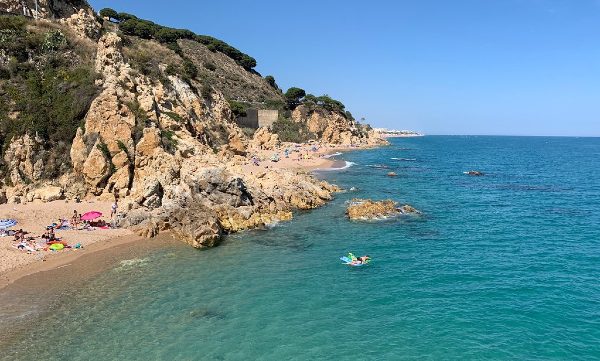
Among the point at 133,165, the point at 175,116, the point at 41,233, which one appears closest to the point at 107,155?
the point at 133,165

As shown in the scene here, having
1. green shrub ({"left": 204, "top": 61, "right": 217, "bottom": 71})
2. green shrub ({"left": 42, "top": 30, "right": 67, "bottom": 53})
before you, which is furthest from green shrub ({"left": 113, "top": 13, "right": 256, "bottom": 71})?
green shrub ({"left": 42, "top": 30, "right": 67, "bottom": 53})

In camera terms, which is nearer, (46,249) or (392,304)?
(392,304)

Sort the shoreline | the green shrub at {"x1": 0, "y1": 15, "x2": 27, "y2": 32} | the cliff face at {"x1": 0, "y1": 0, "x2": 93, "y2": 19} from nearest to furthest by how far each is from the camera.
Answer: the shoreline
the green shrub at {"x1": 0, "y1": 15, "x2": 27, "y2": 32}
the cliff face at {"x1": 0, "y1": 0, "x2": 93, "y2": 19}

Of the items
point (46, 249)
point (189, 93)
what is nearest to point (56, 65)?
point (189, 93)

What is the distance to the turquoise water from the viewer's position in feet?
52.8

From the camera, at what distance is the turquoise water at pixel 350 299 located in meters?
16.1

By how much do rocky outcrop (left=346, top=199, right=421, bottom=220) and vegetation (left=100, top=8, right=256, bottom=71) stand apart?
85.8m

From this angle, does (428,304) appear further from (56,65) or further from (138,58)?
(138,58)

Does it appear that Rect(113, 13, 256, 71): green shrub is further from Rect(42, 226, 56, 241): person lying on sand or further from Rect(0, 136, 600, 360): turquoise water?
Rect(0, 136, 600, 360): turquoise water

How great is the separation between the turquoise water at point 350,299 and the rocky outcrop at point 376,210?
228 cm

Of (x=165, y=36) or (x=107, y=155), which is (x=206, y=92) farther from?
(x=165, y=36)

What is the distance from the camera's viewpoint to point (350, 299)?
2034cm

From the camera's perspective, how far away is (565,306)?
19391 millimetres

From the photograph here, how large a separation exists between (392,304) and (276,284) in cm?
622
